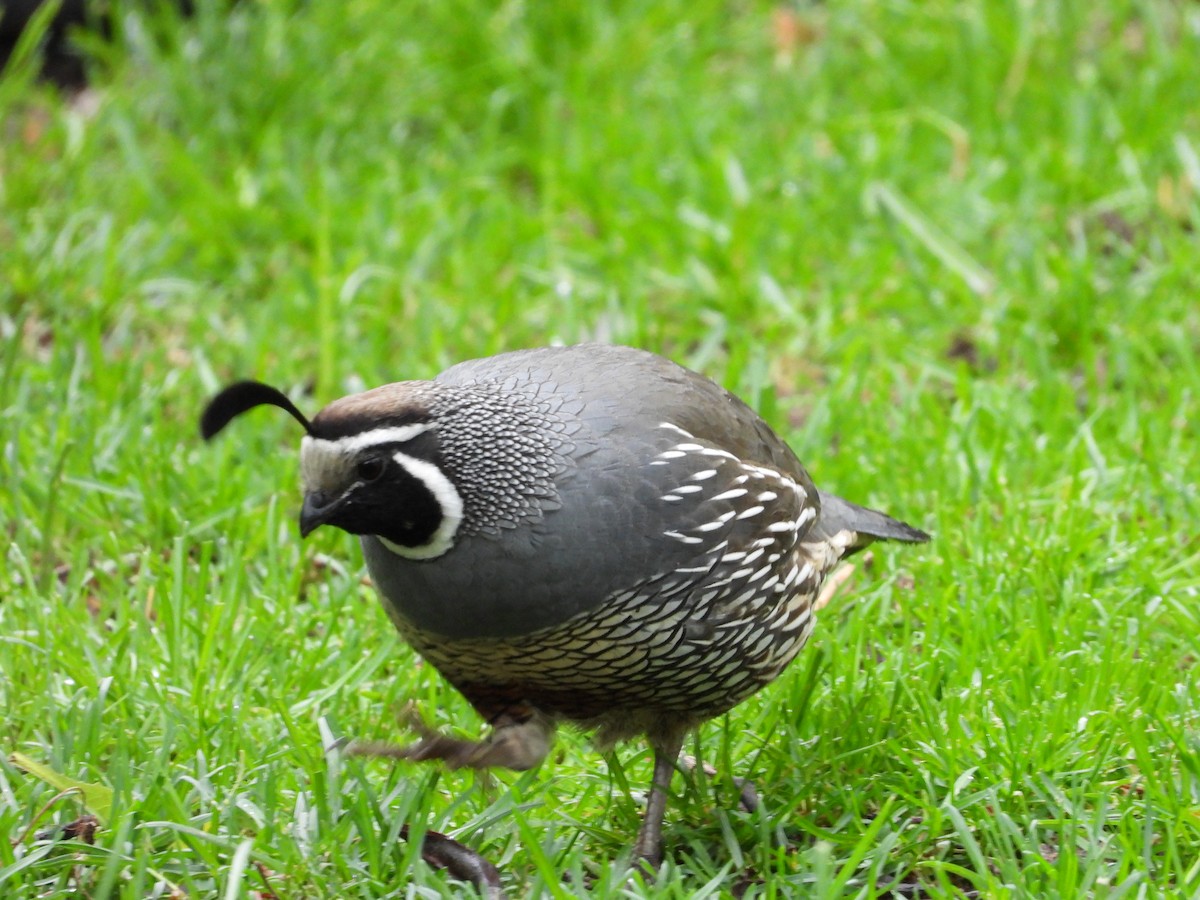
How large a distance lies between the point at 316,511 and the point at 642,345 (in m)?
2.28

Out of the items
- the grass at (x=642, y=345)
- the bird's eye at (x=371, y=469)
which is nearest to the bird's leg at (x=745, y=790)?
the grass at (x=642, y=345)

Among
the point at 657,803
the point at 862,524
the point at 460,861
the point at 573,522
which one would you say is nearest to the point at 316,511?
the point at 573,522

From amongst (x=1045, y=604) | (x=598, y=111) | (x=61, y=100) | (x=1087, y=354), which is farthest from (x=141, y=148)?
(x=1045, y=604)

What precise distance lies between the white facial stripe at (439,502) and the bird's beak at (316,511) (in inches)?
5.6

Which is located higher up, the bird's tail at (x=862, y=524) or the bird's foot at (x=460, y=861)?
the bird's tail at (x=862, y=524)

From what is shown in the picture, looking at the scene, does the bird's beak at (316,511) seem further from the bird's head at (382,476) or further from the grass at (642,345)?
the grass at (642,345)

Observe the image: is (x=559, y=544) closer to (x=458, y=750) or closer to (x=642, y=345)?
(x=458, y=750)

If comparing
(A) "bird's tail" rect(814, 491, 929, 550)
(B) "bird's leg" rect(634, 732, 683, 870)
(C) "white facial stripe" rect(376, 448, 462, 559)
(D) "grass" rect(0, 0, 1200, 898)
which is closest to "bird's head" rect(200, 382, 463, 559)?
(C) "white facial stripe" rect(376, 448, 462, 559)

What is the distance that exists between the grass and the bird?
21 cm

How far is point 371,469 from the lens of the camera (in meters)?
2.90

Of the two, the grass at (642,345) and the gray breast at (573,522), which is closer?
the gray breast at (573,522)

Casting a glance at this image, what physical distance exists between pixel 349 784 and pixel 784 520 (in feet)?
3.35

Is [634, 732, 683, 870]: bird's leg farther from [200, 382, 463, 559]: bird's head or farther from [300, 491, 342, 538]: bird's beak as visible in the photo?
[300, 491, 342, 538]: bird's beak

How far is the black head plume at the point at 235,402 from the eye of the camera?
10.1ft
